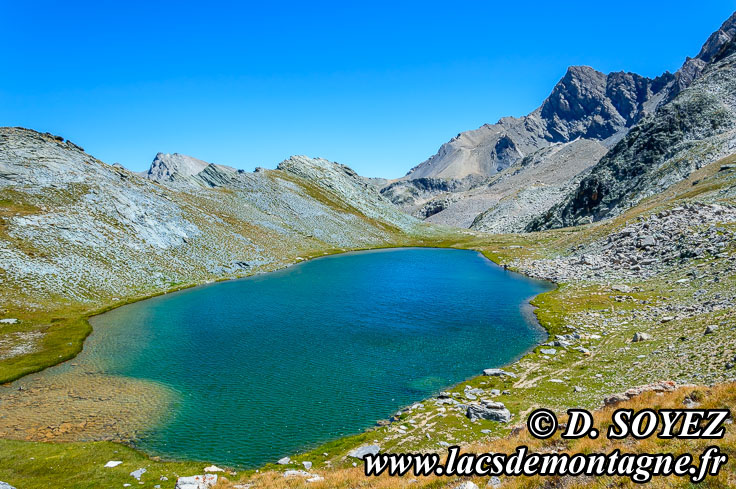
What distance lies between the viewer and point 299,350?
46875mm

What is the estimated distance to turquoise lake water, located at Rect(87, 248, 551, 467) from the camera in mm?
30797

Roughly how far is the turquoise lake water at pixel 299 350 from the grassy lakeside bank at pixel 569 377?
3035 mm

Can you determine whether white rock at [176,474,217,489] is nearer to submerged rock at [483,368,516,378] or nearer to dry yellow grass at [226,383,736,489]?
dry yellow grass at [226,383,736,489]

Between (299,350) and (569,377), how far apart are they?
28939 millimetres

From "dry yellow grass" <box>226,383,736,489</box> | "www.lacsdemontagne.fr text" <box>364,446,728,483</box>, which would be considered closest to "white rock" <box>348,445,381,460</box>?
"dry yellow grass" <box>226,383,736,489</box>

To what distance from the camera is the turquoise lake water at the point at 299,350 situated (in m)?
30.8

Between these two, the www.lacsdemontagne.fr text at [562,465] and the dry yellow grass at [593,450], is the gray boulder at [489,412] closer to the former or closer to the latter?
the dry yellow grass at [593,450]

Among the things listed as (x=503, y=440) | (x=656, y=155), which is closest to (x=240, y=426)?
(x=503, y=440)

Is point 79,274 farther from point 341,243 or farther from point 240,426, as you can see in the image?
point 341,243

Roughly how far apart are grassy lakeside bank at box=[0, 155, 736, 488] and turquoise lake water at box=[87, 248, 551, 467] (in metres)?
3.04

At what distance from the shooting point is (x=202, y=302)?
244 feet

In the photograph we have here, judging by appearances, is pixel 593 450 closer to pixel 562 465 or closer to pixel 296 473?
pixel 562 465

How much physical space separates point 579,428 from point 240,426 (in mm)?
24386

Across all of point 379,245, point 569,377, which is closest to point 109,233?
point 379,245
